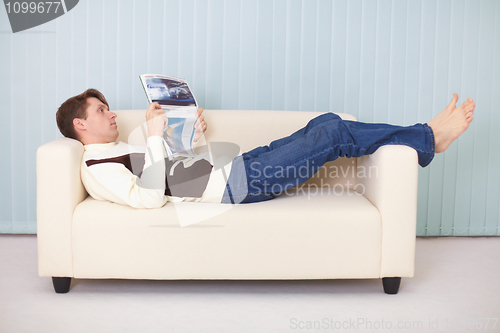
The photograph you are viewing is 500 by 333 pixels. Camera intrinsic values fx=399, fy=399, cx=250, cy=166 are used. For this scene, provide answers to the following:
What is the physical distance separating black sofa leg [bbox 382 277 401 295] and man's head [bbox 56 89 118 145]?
1.35 metres

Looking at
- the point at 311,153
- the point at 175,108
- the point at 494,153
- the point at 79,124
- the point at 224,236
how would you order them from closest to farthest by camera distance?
the point at 224,236 < the point at 311,153 < the point at 79,124 < the point at 175,108 < the point at 494,153

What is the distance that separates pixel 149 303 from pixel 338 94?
5.52ft

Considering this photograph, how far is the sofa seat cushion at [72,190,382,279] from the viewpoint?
1517mm

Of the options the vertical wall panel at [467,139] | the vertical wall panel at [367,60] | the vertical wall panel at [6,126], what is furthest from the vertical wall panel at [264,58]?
the vertical wall panel at [6,126]

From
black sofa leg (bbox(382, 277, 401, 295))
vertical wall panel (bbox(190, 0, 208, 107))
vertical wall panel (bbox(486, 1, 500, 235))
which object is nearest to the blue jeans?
black sofa leg (bbox(382, 277, 401, 295))

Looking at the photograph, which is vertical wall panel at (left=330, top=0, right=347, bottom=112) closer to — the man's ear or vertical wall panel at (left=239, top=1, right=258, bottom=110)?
vertical wall panel at (left=239, top=1, right=258, bottom=110)

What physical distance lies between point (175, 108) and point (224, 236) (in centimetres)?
68

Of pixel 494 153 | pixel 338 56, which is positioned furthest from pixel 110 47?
pixel 494 153

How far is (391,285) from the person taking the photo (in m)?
1.61

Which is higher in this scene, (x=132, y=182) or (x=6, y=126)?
(x=6, y=126)

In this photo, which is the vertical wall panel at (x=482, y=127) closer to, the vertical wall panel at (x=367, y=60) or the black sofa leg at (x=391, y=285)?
the vertical wall panel at (x=367, y=60)

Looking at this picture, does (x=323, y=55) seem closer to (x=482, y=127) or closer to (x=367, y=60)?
(x=367, y=60)

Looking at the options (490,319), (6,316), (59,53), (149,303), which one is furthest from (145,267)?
(59,53)

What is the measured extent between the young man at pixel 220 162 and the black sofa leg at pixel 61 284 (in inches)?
13.6
